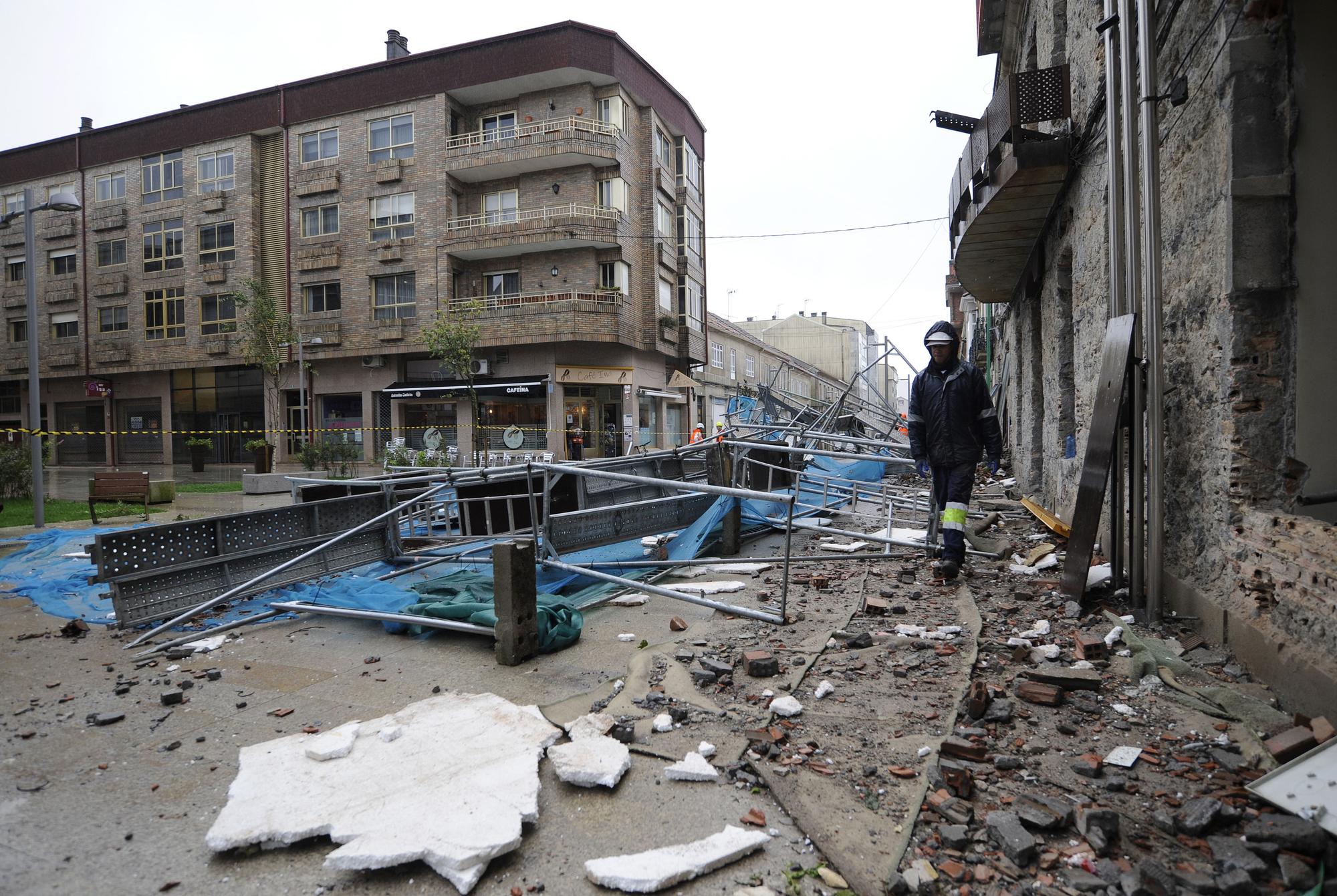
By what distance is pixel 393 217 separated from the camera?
88.3 ft

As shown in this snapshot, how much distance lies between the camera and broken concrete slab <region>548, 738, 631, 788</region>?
2574 mm

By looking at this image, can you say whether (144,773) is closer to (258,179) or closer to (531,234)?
(531,234)

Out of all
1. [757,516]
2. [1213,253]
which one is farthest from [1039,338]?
[1213,253]

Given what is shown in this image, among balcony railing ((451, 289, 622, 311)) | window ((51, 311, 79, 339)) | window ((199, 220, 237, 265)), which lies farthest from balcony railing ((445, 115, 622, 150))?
window ((51, 311, 79, 339))

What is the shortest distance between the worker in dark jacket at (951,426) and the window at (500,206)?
23.2m

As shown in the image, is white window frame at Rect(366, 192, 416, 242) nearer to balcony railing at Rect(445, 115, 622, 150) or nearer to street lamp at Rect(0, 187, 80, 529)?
balcony railing at Rect(445, 115, 622, 150)

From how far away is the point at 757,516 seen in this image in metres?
8.12

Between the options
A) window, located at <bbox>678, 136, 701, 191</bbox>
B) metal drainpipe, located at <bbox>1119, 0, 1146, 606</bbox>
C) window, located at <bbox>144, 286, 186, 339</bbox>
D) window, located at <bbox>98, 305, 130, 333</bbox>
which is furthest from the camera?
window, located at <bbox>98, 305, 130, 333</bbox>

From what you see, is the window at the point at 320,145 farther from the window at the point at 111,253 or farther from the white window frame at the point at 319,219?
the window at the point at 111,253

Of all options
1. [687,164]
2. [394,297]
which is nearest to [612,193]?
[687,164]

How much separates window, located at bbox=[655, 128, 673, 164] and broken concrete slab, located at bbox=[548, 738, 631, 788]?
2810 centimetres

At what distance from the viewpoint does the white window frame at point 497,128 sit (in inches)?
1027

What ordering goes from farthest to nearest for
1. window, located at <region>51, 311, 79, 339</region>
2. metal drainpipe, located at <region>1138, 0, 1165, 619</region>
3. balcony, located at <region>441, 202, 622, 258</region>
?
1. window, located at <region>51, 311, 79, 339</region>
2. balcony, located at <region>441, 202, 622, 258</region>
3. metal drainpipe, located at <region>1138, 0, 1165, 619</region>

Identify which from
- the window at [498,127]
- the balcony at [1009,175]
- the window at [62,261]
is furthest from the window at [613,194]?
the window at [62,261]
